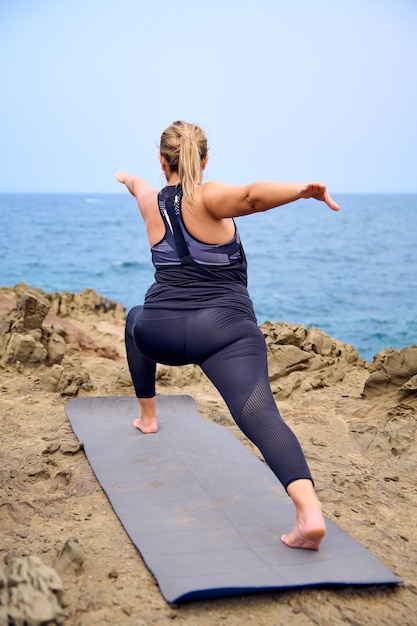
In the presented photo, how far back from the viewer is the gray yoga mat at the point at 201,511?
284 cm

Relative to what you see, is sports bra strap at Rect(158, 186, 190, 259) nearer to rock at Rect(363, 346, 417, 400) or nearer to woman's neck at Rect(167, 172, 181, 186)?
woman's neck at Rect(167, 172, 181, 186)

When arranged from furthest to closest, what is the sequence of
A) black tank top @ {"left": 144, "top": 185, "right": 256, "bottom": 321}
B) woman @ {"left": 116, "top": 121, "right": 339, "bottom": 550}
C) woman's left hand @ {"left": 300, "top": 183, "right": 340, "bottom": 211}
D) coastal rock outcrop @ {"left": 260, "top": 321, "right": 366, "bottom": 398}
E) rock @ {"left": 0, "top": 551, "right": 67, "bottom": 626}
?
coastal rock outcrop @ {"left": 260, "top": 321, "right": 366, "bottom": 398}
black tank top @ {"left": 144, "top": 185, "right": 256, "bottom": 321}
woman @ {"left": 116, "top": 121, "right": 339, "bottom": 550}
woman's left hand @ {"left": 300, "top": 183, "right": 340, "bottom": 211}
rock @ {"left": 0, "top": 551, "right": 67, "bottom": 626}

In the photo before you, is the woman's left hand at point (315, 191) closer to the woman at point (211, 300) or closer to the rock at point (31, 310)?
the woman at point (211, 300)

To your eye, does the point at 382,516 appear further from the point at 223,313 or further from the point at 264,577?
the point at 223,313

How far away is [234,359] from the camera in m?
3.32

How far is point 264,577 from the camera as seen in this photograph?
2.81 metres

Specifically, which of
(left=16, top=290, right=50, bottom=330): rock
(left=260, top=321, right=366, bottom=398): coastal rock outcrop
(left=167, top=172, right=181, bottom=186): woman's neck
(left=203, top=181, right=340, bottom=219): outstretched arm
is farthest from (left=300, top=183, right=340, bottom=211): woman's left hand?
(left=16, top=290, right=50, bottom=330): rock

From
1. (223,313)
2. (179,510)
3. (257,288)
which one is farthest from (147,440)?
(257,288)

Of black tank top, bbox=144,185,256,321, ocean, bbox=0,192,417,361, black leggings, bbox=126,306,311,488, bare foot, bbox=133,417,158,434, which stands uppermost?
black tank top, bbox=144,185,256,321

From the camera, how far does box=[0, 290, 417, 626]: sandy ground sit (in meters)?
2.69

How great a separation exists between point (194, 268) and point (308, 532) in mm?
1301

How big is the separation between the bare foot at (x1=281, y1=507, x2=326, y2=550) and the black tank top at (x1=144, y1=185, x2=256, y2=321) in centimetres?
98

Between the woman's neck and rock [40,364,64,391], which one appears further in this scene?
rock [40,364,64,391]

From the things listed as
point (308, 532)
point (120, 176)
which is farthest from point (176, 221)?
point (308, 532)
